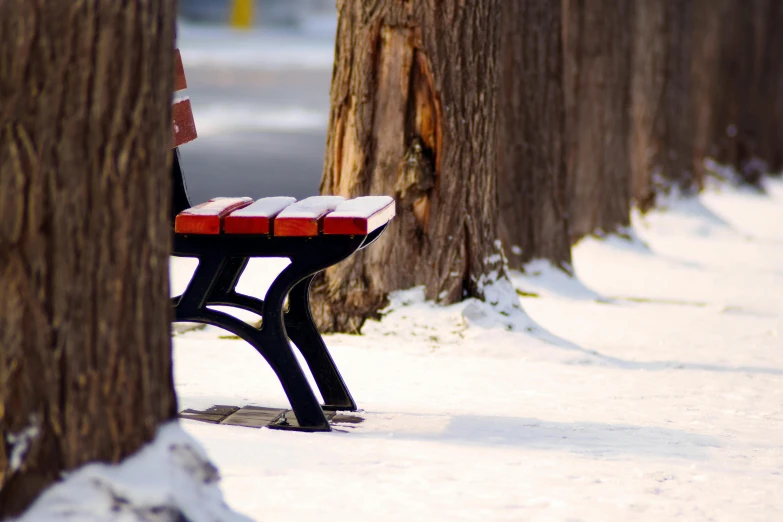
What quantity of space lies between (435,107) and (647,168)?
21.3ft

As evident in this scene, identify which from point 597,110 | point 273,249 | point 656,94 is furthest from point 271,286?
point 656,94

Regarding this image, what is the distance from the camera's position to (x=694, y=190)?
1188 centimetres

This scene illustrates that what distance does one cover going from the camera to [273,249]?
3.32m

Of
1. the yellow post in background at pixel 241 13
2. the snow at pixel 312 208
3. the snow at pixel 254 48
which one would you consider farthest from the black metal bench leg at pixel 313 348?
the yellow post in background at pixel 241 13

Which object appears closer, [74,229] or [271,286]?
[74,229]

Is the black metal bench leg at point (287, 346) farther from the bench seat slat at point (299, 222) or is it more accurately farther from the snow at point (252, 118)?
the snow at point (252, 118)

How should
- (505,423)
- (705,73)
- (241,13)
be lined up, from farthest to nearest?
(241,13) → (705,73) → (505,423)

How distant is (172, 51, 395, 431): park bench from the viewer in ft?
10.6

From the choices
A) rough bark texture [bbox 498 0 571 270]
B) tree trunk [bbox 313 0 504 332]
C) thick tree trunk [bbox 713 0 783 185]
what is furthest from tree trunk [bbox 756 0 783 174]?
tree trunk [bbox 313 0 504 332]

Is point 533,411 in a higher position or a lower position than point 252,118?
higher

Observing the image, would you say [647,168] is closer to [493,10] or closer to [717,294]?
[717,294]

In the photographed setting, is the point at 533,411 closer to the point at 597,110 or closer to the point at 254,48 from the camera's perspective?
the point at 597,110

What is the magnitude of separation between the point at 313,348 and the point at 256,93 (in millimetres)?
18502

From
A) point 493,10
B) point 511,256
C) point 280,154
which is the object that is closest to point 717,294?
point 511,256
